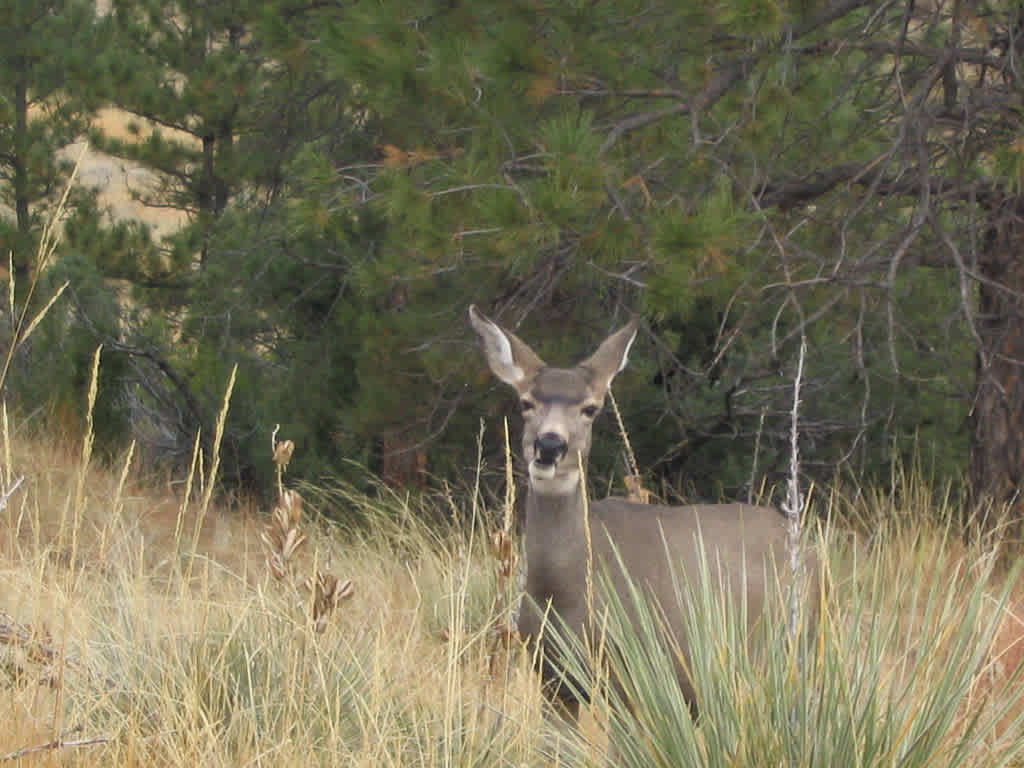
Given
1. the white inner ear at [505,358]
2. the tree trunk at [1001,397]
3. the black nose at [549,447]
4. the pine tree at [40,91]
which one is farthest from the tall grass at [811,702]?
the pine tree at [40,91]

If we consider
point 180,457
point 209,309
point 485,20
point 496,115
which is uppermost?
point 485,20

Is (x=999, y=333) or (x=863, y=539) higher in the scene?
(x=999, y=333)

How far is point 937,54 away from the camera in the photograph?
6562 millimetres

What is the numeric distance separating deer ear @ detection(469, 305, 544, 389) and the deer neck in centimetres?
57

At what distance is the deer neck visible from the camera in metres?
4.72

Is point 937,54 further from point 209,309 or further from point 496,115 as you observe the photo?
point 209,309

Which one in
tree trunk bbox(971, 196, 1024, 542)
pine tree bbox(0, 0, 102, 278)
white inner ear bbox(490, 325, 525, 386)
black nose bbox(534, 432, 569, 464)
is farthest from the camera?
pine tree bbox(0, 0, 102, 278)

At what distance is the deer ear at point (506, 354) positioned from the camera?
5148mm

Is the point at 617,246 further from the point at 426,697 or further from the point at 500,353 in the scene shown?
the point at 426,697

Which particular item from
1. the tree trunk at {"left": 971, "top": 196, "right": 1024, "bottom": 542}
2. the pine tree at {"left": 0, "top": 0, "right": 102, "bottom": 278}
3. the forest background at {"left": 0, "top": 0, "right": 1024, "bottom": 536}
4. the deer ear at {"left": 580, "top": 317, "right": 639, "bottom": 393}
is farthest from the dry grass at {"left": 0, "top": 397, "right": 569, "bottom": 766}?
the pine tree at {"left": 0, "top": 0, "right": 102, "bottom": 278}

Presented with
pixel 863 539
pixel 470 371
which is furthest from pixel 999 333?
pixel 470 371

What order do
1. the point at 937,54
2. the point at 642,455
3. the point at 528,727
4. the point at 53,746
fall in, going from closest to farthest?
1. the point at 53,746
2. the point at 528,727
3. the point at 937,54
4. the point at 642,455

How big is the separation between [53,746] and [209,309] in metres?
8.70

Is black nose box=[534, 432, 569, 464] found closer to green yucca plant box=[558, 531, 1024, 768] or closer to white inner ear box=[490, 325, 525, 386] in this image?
white inner ear box=[490, 325, 525, 386]
